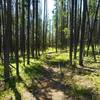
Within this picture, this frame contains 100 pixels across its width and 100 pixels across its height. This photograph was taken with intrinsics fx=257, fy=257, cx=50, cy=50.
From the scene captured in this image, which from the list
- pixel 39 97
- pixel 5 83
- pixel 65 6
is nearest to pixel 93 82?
pixel 39 97

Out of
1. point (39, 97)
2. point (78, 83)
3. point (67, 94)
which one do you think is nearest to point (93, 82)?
point (78, 83)

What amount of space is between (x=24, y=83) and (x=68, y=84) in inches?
96.1

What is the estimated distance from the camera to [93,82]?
13422 millimetres

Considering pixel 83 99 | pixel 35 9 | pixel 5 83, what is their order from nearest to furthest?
pixel 83 99
pixel 5 83
pixel 35 9

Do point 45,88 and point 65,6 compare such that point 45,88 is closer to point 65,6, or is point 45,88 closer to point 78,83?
point 78,83

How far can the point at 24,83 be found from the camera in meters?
14.2

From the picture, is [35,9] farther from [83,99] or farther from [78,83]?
[83,99]

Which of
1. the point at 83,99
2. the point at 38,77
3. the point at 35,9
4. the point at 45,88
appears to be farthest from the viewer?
the point at 35,9

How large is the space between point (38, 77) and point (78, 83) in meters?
3.35

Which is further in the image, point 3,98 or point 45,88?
point 45,88

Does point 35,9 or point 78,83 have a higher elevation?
point 35,9

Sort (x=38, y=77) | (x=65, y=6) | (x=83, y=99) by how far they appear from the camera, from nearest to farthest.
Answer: (x=83, y=99)
(x=38, y=77)
(x=65, y=6)

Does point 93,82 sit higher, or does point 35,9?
point 35,9

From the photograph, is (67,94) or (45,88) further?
(45,88)
